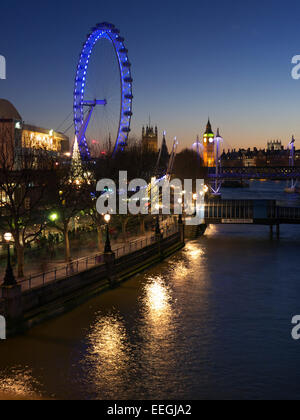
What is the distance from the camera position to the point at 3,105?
255 ft

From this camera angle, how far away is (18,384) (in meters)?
17.8

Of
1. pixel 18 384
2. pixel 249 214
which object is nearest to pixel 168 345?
pixel 18 384

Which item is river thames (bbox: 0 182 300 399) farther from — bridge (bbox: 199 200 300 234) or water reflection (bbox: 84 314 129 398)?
bridge (bbox: 199 200 300 234)

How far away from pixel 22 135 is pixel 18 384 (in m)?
61.3

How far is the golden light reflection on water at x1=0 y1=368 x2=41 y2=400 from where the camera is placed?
17.0 m

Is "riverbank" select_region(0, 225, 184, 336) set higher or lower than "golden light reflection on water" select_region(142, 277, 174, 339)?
higher

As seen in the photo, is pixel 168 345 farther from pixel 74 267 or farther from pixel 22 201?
pixel 22 201

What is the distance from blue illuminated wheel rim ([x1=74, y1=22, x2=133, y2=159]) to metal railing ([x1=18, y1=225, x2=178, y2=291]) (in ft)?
46.3

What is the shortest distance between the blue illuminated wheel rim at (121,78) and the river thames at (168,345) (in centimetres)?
2157

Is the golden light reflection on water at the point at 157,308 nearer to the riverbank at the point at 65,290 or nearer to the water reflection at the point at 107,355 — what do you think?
the water reflection at the point at 107,355

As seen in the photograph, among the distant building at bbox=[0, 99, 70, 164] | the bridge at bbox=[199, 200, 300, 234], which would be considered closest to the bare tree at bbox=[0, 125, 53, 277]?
the distant building at bbox=[0, 99, 70, 164]
